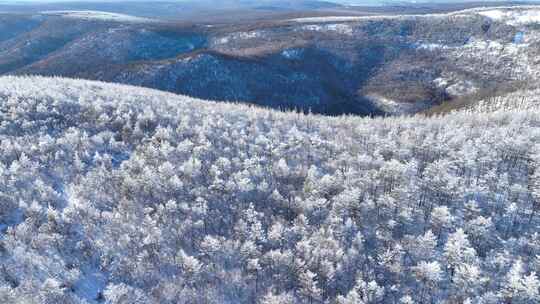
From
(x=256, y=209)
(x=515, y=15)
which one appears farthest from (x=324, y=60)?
(x=256, y=209)

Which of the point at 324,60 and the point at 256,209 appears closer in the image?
the point at 256,209

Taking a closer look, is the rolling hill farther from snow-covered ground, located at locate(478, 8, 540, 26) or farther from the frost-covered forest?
the frost-covered forest

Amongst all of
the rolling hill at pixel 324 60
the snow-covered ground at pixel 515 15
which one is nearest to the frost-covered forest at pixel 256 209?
the rolling hill at pixel 324 60

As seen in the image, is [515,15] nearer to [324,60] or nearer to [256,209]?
[324,60]

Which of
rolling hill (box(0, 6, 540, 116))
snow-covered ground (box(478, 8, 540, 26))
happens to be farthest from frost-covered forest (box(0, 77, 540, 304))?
snow-covered ground (box(478, 8, 540, 26))

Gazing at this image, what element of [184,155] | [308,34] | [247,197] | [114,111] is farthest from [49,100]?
[308,34]

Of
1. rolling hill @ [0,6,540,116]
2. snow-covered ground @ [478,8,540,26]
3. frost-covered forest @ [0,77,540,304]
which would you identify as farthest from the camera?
snow-covered ground @ [478,8,540,26]

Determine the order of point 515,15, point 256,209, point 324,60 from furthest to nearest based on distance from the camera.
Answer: point 515,15, point 324,60, point 256,209

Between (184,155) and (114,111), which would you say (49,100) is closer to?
(114,111)
